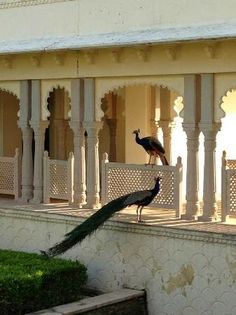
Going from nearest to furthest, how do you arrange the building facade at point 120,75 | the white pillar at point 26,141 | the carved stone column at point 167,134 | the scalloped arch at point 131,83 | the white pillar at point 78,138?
the building facade at point 120,75 → the scalloped arch at point 131,83 → the white pillar at point 78,138 → the white pillar at point 26,141 → the carved stone column at point 167,134

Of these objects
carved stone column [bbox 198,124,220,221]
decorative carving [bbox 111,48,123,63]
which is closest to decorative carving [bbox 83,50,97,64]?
decorative carving [bbox 111,48,123,63]

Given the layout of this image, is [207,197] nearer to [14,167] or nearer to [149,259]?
[149,259]

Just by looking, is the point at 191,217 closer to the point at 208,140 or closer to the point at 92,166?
the point at 208,140

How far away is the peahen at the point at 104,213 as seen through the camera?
35.3 ft

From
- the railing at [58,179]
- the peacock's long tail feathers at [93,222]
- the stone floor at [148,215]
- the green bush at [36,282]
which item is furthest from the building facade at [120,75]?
the green bush at [36,282]

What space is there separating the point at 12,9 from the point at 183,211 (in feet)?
14.9

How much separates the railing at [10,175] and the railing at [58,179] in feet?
2.58

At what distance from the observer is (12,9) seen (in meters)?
13.4

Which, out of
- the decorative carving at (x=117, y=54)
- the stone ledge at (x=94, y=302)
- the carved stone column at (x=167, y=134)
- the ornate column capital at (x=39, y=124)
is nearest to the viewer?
the stone ledge at (x=94, y=302)

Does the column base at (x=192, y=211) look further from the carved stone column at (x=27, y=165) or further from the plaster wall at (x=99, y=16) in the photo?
the carved stone column at (x=27, y=165)

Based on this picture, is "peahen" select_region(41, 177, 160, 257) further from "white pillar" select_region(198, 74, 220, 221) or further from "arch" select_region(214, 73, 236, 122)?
"arch" select_region(214, 73, 236, 122)

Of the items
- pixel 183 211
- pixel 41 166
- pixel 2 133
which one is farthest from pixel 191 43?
pixel 2 133

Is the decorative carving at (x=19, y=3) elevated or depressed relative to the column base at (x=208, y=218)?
elevated

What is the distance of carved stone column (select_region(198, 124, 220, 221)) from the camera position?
35.3 ft
